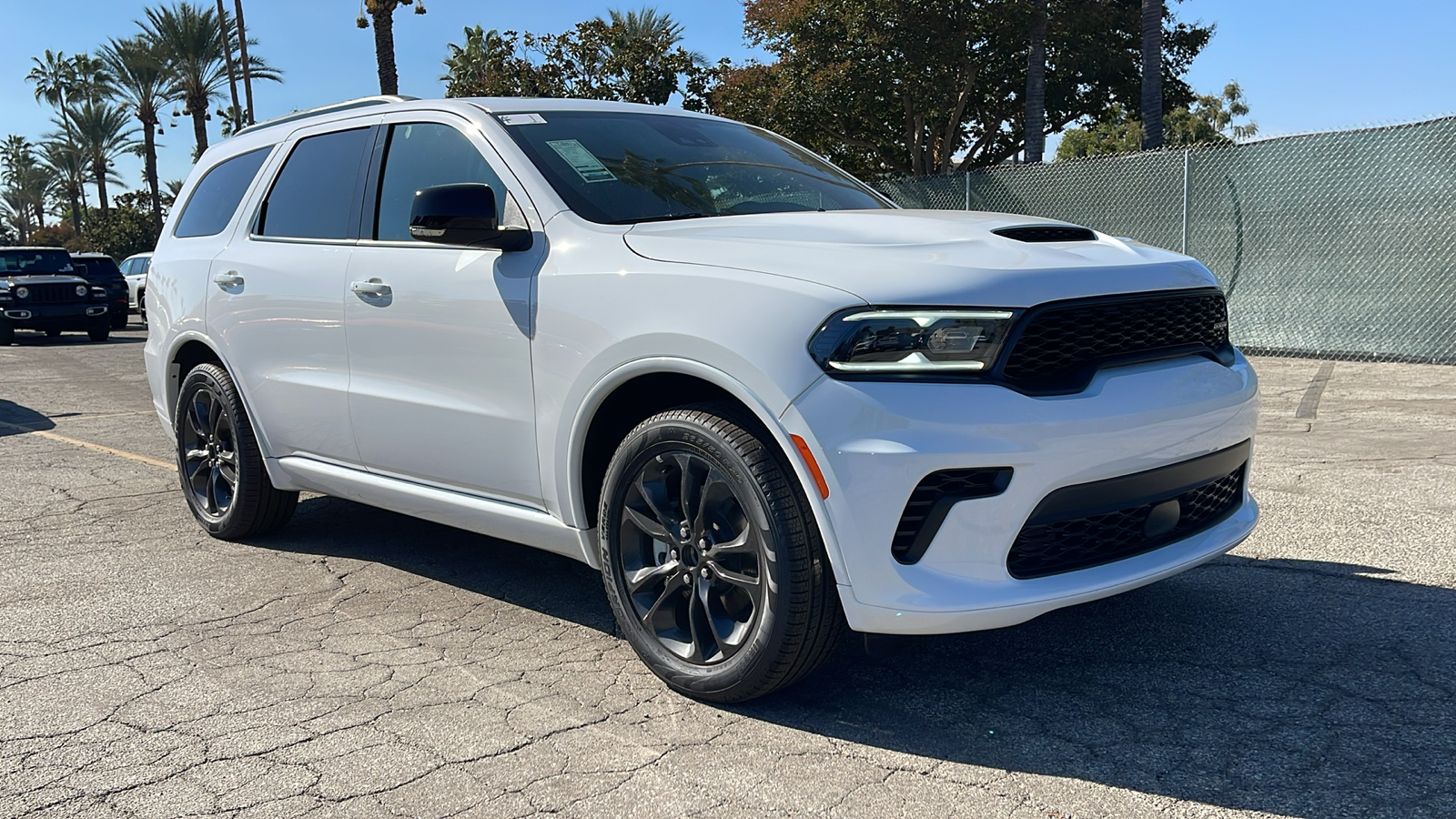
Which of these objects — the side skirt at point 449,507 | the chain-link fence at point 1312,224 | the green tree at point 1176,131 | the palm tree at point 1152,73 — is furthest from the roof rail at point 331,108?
the green tree at point 1176,131

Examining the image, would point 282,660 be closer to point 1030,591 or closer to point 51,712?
point 51,712

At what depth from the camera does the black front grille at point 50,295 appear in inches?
848

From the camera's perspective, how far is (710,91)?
3494 cm

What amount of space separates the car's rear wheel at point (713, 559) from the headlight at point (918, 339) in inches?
14.3

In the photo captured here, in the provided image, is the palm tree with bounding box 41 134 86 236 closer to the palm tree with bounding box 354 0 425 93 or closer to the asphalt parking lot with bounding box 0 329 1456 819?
the palm tree with bounding box 354 0 425 93

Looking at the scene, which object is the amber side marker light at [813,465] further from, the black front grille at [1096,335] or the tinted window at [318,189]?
the tinted window at [318,189]

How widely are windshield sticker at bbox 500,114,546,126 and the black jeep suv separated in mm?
20753

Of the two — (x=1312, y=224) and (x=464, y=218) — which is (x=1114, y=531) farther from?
(x=1312, y=224)

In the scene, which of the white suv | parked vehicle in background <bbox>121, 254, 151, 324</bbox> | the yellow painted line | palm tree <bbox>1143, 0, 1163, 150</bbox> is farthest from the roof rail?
parked vehicle in background <bbox>121, 254, 151, 324</bbox>

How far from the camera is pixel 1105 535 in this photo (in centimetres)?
318

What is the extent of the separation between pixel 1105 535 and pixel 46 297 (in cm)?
2293

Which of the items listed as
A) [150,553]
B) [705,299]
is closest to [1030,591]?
[705,299]

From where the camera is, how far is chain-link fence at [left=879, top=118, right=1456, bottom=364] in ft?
34.9

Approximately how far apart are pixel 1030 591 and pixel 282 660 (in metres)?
2.37
